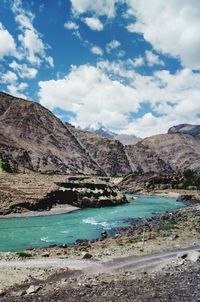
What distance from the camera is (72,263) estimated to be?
37.0 meters

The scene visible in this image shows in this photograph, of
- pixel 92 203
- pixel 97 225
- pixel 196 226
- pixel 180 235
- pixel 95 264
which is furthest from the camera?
pixel 92 203

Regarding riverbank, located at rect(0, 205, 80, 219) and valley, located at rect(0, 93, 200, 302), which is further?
riverbank, located at rect(0, 205, 80, 219)

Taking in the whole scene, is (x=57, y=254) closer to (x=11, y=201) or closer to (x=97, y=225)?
(x=97, y=225)

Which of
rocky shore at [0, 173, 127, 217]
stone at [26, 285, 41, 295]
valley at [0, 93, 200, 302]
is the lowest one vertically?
stone at [26, 285, 41, 295]

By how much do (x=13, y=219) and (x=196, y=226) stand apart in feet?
122

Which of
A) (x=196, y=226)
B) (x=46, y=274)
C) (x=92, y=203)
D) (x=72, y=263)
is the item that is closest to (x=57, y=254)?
(x=72, y=263)

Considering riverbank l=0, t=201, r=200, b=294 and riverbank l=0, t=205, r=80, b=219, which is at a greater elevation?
riverbank l=0, t=205, r=80, b=219

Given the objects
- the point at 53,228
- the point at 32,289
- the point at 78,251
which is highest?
the point at 53,228

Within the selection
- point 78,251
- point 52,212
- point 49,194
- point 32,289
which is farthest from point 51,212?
point 32,289

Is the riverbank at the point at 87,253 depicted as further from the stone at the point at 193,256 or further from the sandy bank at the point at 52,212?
the sandy bank at the point at 52,212

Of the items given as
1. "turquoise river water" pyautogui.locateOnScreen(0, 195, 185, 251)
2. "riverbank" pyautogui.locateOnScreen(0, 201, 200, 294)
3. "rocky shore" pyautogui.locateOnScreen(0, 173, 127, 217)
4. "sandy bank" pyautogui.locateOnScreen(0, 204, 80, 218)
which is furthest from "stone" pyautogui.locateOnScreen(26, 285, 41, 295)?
"rocky shore" pyautogui.locateOnScreen(0, 173, 127, 217)

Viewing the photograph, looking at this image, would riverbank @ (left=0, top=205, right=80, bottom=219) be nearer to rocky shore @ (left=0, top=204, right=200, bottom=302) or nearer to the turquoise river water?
the turquoise river water

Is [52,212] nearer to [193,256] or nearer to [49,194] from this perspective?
[49,194]

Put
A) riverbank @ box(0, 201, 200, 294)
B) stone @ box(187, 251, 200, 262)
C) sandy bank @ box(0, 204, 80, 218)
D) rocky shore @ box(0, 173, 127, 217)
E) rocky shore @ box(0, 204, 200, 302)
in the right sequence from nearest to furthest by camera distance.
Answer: rocky shore @ box(0, 204, 200, 302)
riverbank @ box(0, 201, 200, 294)
stone @ box(187, 251, 200, 262)
sandy bank @ box(0, 204, 80, 218)
rocky shore @ box(0, 173, 127, 217)
